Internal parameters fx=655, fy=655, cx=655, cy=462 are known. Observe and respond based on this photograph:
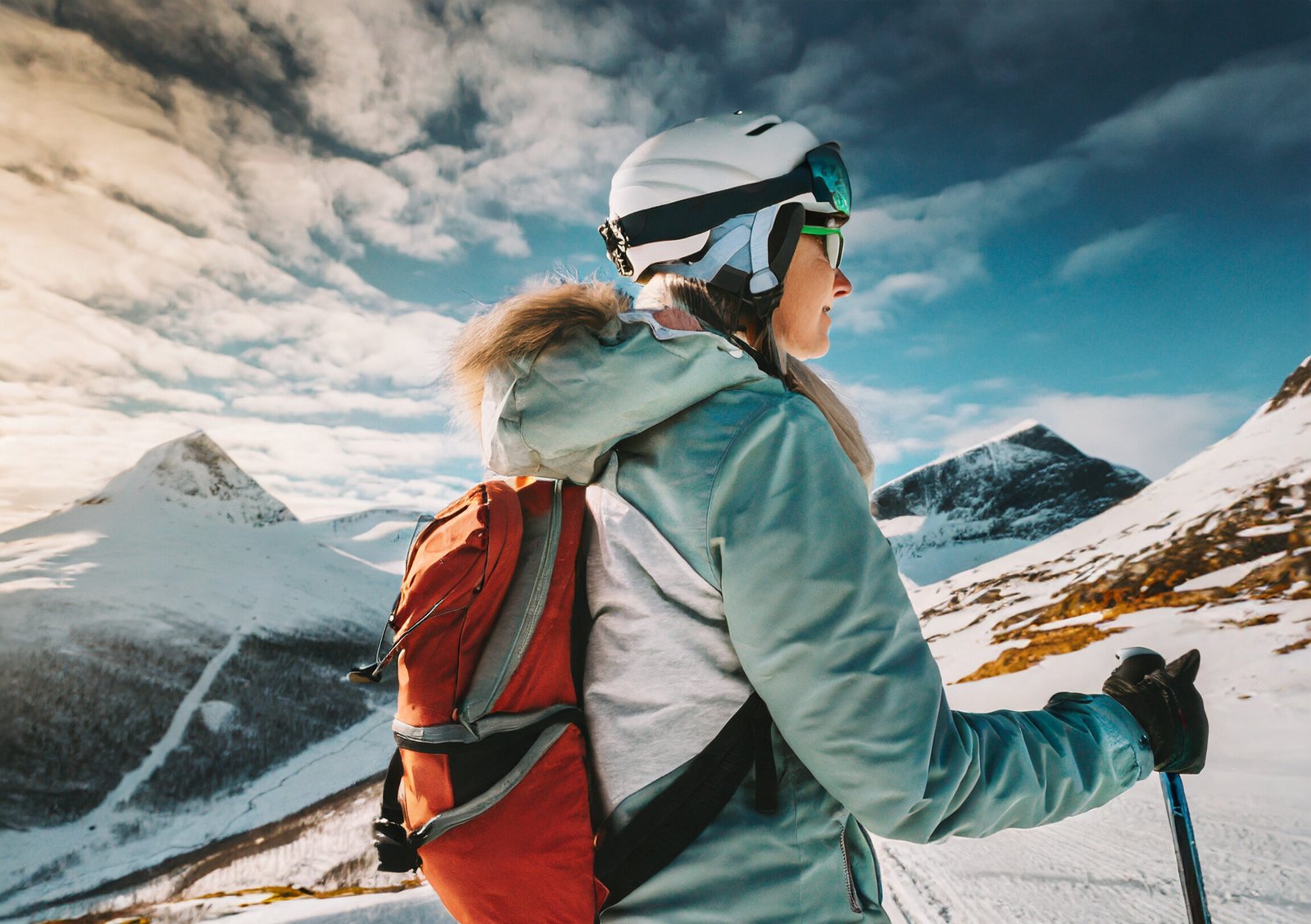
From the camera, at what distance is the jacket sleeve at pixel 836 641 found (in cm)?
107

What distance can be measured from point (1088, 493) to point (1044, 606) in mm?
149393

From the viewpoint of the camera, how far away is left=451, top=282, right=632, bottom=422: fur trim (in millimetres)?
1291

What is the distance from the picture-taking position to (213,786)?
64.2 metres

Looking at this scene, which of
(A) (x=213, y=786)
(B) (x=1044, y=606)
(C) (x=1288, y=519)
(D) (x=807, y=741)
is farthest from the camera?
(A) (x=213, y=786)

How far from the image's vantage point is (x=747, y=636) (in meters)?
1.12

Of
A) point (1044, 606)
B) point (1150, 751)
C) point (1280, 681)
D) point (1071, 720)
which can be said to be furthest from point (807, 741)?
point (1044, 606)

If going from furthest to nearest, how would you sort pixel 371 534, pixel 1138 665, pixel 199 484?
pixel 371 534 < pixel 199 484 < pixel 1138 665

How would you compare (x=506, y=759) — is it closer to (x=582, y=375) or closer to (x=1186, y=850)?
(x=582, y=375)

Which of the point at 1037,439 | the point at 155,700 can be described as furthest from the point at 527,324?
the point at 1037,439

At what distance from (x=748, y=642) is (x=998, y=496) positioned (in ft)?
561

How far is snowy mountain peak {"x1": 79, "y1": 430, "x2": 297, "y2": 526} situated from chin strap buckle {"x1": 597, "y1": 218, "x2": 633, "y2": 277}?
Answer: 153 m

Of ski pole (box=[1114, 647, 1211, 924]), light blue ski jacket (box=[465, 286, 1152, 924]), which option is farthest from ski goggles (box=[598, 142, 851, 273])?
ski pole (box=[1114, 647, 1211, 924])

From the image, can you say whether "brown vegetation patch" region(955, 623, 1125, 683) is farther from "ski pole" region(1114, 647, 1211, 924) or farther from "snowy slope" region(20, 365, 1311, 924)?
"ski pole" region(1114, 647, 1211, 924)

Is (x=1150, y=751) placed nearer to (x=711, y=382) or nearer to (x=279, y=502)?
(x=711, y=382)
